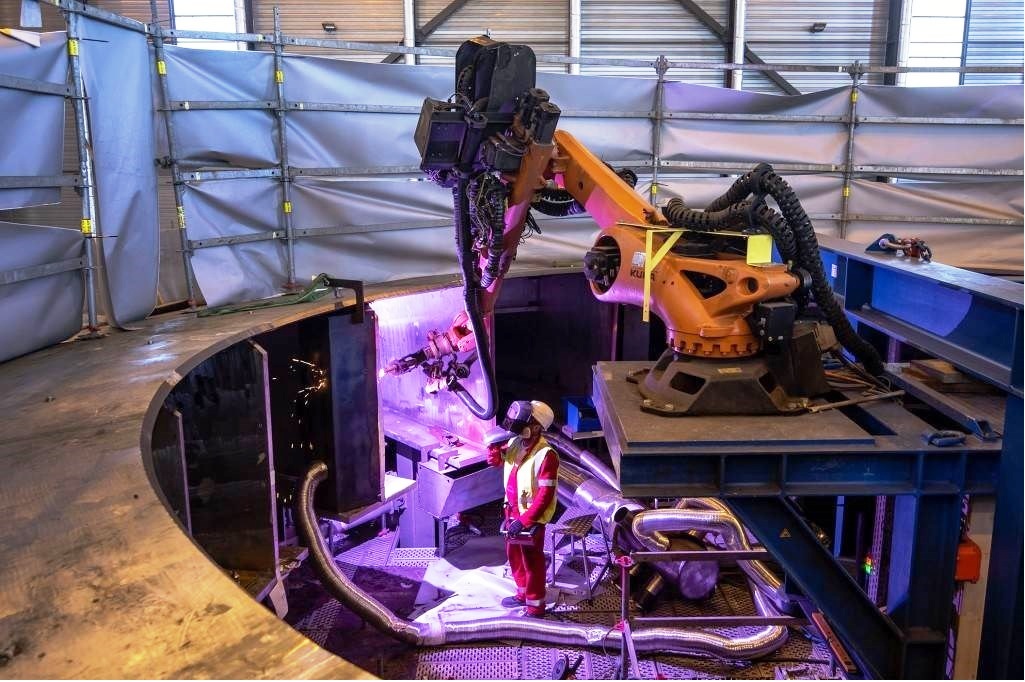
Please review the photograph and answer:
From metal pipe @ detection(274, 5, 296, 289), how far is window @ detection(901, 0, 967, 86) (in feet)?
32.7

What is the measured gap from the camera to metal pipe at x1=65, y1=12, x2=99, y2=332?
471 centimetres

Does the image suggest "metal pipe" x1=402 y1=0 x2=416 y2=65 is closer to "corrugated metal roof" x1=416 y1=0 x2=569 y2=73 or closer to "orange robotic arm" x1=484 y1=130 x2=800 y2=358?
"corrugated metal roof" x1=416 y1=0 x2=569 y2=73

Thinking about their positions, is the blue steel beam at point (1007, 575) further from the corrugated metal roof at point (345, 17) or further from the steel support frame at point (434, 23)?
the corrugated metal roof at point (345, 17)

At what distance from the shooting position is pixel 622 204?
4.87 metres

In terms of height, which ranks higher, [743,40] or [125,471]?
[743,40]

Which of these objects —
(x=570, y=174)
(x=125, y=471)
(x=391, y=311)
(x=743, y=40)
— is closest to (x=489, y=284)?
(x=570, y=174)

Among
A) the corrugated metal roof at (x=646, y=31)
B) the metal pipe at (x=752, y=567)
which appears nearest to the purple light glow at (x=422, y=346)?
the metal pipe at (x=752, y=567)

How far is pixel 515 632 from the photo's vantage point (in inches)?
219

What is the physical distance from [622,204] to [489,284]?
1.32 m

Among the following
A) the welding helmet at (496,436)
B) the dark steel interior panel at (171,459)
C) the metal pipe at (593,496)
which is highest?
the dark steel interior panel at (171,459)

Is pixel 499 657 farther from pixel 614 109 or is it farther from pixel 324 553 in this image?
pixel 614 109

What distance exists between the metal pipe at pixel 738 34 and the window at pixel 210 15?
743 cm

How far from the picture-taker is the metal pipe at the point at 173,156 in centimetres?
574

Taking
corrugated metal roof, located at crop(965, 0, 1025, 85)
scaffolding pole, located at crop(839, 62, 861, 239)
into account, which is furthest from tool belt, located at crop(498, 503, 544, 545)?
corrugated metal roof, located at crop(965, 0, 1025, 85)
